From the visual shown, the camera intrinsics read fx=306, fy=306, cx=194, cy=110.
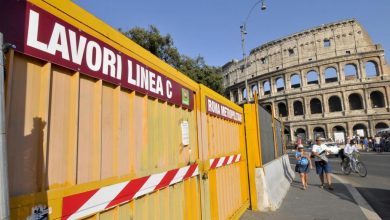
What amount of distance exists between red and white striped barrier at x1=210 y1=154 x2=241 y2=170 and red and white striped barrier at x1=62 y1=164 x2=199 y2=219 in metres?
1.55

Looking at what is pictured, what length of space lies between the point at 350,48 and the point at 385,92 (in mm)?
10487

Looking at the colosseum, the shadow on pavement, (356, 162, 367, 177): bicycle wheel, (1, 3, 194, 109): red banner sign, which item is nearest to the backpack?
the shadow on pavement

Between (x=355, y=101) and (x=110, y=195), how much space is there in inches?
2473

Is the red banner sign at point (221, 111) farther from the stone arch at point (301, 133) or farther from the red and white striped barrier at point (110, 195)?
the stone arch at point (301, 133)

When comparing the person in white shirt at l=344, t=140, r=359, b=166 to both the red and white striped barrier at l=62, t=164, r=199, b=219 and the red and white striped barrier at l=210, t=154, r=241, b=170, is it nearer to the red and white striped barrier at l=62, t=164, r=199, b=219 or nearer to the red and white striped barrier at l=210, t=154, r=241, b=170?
the red and white striped barrier at l=210, t=154, r=241, b=170

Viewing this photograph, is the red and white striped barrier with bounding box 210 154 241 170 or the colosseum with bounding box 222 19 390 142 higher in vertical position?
the colosseum with bounding box 222 19 390 142

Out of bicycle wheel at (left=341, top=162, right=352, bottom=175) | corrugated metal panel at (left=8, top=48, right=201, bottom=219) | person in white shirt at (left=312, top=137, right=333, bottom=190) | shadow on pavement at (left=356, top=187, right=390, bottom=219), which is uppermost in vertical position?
corrugated metal panel at (left=8, top=48, right=201, bottom=219)

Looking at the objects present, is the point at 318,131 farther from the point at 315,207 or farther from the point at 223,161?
the point at 223,161

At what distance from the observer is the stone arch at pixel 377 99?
54294 millimetres

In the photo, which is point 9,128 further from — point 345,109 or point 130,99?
point 345,109

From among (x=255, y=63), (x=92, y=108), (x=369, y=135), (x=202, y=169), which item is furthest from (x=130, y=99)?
(x=255, y=63)

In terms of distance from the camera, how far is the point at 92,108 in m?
2.36

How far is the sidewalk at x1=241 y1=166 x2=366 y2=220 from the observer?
6523mm

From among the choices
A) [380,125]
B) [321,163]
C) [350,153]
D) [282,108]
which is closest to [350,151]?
[350,153]
